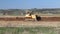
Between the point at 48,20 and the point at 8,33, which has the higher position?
the point at 8,33

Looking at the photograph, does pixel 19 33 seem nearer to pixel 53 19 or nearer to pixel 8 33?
pixel 8 33

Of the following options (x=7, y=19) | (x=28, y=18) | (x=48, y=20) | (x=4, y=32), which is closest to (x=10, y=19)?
(x=7, y=19)

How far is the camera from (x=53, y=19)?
20031 mm

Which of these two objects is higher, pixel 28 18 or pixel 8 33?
pixel 8 33

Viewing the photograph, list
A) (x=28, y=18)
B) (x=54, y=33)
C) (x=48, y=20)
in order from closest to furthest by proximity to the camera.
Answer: (x=54, y=33), (x=48, y=20), (x=28, y=18)

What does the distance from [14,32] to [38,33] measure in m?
1.39

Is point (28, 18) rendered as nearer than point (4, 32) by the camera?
No

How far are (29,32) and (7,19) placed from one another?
7990 mm

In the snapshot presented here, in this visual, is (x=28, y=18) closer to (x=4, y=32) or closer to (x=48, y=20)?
(x=48, y=20)

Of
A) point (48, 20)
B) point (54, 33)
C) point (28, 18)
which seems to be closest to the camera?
point (54, 33)

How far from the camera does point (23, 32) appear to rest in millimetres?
12641

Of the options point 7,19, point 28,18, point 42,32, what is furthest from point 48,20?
point 42,32

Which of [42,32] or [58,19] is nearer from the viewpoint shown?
[42,32]

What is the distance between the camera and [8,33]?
12219mm
